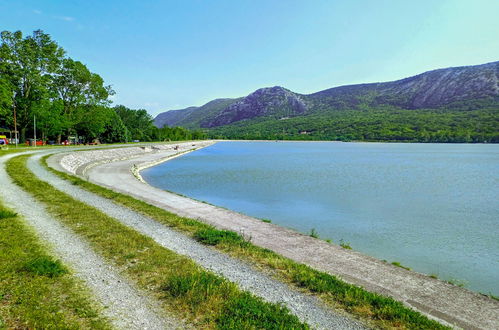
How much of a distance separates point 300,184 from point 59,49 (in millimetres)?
59195

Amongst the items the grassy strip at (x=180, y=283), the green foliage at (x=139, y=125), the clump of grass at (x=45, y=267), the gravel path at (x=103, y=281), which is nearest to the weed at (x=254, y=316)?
the grassy strip at (x=180, y=283)

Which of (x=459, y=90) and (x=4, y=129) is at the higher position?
(x=459, y=90)

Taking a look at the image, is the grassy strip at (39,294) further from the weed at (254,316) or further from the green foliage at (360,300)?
the green foliage at (360,300)

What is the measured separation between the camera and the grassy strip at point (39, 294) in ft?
15.6

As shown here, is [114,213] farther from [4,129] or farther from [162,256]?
[4,129]

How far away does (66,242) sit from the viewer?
27.9 ft

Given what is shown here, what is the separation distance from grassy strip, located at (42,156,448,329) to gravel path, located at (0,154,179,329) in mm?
2958

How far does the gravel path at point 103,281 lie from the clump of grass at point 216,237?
301cm

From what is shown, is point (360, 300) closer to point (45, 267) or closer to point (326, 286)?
point (326, 286)

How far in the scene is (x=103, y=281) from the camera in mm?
6277

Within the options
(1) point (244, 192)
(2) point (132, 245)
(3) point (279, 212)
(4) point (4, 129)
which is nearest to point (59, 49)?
(4) point (4, 129)

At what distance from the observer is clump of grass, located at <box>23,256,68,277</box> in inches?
251

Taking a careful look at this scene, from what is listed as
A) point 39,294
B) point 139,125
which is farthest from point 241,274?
point 139,125

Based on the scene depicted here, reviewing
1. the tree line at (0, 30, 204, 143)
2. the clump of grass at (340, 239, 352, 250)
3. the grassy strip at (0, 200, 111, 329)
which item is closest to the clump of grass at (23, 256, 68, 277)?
the grassy strip at (0, 200, 111, 329)
